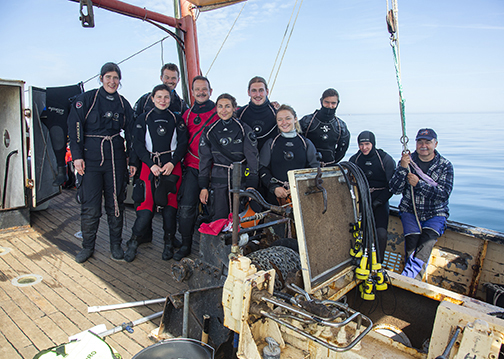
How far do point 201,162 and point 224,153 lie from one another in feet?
0.97

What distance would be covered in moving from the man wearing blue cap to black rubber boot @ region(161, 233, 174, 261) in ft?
8.61

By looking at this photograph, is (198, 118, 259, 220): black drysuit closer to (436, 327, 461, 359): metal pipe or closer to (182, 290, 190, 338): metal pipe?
(182, 290, 190, 338): metal pipe

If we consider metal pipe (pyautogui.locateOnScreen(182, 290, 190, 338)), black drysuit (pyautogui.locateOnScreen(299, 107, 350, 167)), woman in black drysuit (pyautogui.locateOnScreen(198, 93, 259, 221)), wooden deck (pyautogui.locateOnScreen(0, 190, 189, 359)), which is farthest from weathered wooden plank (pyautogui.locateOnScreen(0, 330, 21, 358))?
black drysuit (pyautogui.locateOnScreen(299, 107, 350, 167))

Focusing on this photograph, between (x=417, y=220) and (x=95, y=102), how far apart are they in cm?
371

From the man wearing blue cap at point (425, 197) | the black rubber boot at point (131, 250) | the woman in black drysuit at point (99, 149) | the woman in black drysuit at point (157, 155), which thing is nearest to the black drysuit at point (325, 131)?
the man wearing blue cap at point (425, 197)

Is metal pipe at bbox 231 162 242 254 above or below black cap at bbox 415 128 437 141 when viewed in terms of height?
below

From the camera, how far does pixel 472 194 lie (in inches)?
418

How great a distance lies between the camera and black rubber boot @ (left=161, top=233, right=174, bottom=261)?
4031 mm

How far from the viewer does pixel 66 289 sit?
3.23 metres

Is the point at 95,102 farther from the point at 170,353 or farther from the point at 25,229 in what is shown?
the point at 170,353

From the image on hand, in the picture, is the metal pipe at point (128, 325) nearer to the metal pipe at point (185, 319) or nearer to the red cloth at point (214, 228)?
the metal pipe at point (185, 319)

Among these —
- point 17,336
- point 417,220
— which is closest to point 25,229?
point 17,336

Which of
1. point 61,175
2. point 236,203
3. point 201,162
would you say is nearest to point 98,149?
point 201,162

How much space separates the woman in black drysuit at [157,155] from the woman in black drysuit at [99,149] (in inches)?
8.5
